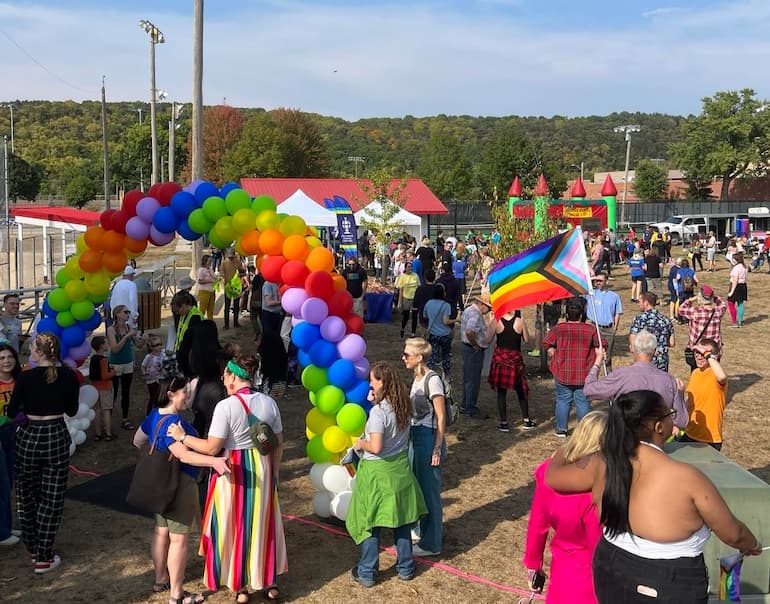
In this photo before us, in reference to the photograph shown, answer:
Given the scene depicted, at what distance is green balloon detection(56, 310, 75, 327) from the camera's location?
7.95m

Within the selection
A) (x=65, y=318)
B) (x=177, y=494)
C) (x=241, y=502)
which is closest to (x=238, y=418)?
(x=241, y=502)

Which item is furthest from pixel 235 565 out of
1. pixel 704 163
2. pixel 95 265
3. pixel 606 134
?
pixel 606 134

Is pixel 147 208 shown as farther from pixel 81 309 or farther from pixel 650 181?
pixel 650 181

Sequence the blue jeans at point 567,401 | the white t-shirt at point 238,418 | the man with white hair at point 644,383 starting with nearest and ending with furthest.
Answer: the white t-shirt at point 238,418 → the man with white hair at point 644,383 → the blue jeans at point 567,401

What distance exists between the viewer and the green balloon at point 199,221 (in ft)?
22.5

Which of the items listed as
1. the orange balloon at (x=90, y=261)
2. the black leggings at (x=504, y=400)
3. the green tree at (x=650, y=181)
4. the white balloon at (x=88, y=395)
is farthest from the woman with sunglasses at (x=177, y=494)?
the green tree at (x=650, y=181)

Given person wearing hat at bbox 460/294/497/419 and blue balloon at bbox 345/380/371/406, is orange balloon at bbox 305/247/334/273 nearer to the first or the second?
blue balloon at bbox 345/380/371/406

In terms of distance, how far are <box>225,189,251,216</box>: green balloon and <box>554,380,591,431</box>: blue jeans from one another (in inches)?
151

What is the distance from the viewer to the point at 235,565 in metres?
4.87

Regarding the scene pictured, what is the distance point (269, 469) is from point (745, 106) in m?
70.5

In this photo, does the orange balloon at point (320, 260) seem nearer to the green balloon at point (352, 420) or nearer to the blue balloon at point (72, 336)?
the green balloon at point (352, 420)

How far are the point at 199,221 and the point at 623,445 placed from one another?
4.81 meters

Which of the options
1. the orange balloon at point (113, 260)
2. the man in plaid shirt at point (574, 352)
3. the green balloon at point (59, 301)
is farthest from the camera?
the man in plaid shirt at point (574, 352)

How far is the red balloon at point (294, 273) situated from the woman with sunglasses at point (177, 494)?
1.74 m
